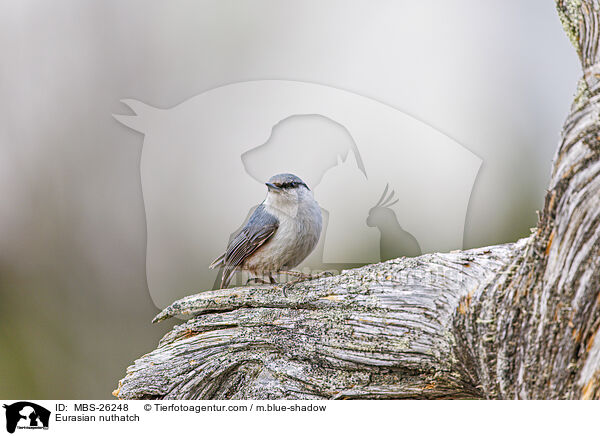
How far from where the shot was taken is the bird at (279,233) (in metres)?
1.96

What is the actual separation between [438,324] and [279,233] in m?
0.77

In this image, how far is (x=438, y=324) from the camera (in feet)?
4.61

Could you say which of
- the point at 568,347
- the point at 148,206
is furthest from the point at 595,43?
the point at 148,206

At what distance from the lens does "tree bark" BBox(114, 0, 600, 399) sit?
116 centimetres
